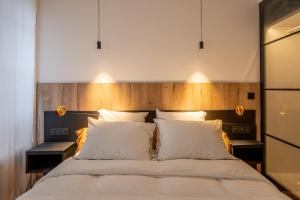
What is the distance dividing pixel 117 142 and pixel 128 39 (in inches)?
49.8

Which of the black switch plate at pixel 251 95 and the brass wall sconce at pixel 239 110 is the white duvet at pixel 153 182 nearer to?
the brass wall sconce at pixel 239 110

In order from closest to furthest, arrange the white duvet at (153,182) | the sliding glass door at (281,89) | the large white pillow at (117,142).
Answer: the white duvet at (153,182) < the large white pillow at (117,142) < the sliding glass door at (281,89)

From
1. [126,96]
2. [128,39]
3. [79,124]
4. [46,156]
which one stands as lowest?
[46,156]

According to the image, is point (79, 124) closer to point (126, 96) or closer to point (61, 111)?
point (61, 111)

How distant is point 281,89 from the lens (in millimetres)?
2709

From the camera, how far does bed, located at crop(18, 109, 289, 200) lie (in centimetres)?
154

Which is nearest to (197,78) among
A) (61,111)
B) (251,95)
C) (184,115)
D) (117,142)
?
(184,115)

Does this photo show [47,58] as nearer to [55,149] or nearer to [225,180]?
[55,149]

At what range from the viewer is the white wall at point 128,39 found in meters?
3.03

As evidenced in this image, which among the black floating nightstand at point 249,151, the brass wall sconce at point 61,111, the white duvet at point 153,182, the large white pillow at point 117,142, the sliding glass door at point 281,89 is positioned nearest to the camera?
the white duvet at point 153,182

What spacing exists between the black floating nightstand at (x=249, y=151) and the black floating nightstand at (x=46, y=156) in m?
1.66

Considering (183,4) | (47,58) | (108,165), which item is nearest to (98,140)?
(108,165)

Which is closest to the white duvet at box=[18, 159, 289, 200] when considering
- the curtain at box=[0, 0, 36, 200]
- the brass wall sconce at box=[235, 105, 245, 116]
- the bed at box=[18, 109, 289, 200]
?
the bed at box=[18, 109, 289, 200]

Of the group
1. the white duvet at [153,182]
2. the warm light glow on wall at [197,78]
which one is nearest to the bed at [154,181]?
the white duvet at [153,182]
